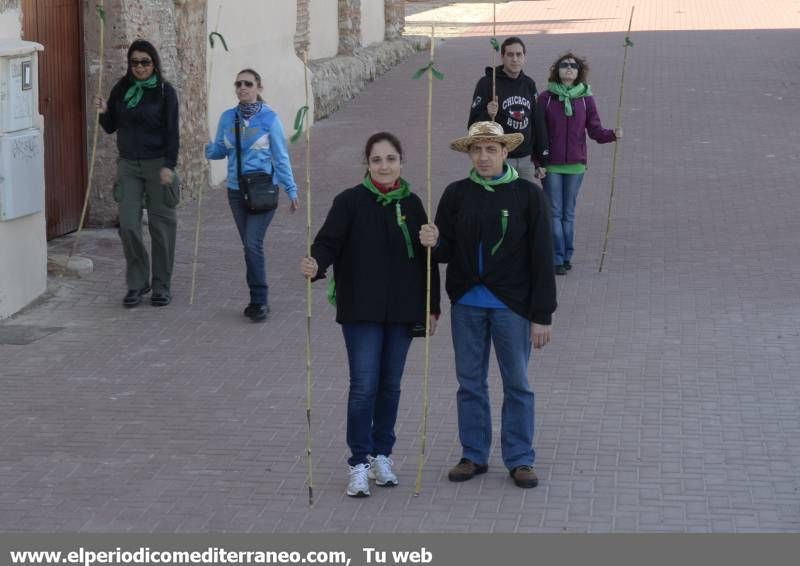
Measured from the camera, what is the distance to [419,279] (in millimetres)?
6961

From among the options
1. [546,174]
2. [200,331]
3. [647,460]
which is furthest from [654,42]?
[647,460]

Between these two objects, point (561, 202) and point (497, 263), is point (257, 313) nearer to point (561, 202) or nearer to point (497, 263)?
point (561, 202)

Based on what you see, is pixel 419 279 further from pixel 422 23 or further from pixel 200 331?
pixel 422 23

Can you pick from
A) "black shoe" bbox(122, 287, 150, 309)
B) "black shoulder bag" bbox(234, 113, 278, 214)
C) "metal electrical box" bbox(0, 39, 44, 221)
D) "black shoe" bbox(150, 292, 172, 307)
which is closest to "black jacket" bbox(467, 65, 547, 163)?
"black shoulder bag" bbox(234, 113, 278, 214)

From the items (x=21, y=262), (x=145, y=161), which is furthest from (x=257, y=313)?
(x=21, y=262)

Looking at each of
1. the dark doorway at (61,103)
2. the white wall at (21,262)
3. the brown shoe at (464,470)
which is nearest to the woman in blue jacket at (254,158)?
the white wall at (21,262)

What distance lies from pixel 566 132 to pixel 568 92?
Answer: 32 cm

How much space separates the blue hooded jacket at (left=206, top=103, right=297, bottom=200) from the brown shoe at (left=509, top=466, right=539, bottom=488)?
12.5 feet

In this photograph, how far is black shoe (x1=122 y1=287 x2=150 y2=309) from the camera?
10.9m

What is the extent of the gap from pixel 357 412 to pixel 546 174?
511cm

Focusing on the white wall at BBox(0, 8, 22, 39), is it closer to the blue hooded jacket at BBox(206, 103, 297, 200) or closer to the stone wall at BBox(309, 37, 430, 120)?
the blue hooded jacket at BBox(206, 103, 297, 200)

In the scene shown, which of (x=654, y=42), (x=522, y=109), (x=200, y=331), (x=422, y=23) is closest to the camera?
(x=200, y=331)

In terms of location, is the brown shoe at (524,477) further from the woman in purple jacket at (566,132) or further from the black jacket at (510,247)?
the woman in purple jacket at (566,132)

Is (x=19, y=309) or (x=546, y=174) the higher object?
(x=546, y=174)
